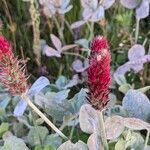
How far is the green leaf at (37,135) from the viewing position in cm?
122

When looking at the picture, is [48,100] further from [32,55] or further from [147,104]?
[32,55]

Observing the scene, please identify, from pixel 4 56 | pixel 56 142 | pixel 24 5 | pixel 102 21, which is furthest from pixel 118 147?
pixel 24 5

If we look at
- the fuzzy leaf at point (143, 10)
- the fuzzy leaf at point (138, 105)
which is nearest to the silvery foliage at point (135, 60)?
the fuzzy leaf at point (143, 10)

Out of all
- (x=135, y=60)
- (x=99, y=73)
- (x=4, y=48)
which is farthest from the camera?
(x=135, y=60)

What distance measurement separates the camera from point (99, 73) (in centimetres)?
88

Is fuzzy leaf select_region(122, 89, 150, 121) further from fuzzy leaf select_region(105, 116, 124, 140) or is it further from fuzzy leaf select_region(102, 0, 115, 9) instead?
fuzzy leaf select_region(102, 0, 115, 9)

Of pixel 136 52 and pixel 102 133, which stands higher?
pixel 102 133

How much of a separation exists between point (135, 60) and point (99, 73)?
756mm

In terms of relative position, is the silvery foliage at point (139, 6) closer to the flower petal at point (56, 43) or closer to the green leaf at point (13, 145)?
the flower petal at point (56, 43)

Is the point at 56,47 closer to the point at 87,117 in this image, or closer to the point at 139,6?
the point at 139,6

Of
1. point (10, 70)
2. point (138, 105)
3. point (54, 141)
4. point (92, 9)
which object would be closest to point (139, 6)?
point (92, 9)

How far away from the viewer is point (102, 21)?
174 centimetres

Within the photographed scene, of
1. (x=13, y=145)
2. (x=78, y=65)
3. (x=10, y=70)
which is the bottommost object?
(x=78, y=65)

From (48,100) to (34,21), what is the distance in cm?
51
